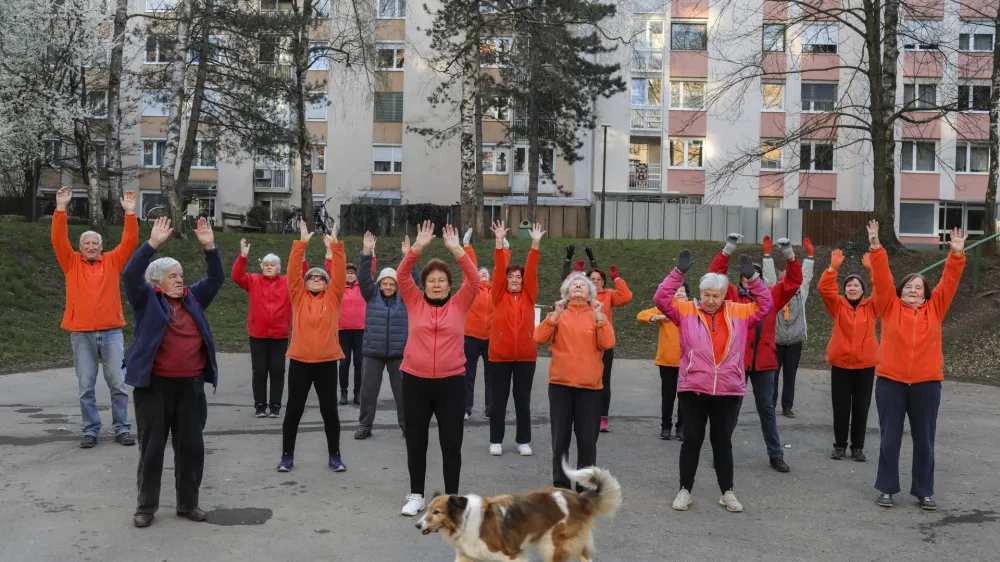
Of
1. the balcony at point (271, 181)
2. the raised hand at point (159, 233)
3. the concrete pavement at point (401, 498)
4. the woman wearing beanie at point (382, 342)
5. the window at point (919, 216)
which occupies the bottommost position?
the concrete pavement at point (401, 498)

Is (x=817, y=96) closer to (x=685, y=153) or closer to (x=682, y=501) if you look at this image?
(x=685, y=153)

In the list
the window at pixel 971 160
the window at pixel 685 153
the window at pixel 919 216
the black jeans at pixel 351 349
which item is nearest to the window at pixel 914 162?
the window at pixel 971 160

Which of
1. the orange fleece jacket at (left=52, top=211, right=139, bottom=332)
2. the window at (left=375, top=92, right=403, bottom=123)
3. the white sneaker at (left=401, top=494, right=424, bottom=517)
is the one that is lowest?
the white sneaker at (left=401, top=494, right=424, bottom=517)

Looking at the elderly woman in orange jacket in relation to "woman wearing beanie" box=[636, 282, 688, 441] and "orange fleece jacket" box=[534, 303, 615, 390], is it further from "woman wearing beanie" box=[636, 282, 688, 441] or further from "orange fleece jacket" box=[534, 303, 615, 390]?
"woman wearing beanie" box=[636, 282, 688, 441]

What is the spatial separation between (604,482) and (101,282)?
5.49 meters

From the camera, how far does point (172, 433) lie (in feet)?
Answer: 19.9

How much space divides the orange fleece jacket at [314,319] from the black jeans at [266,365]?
9.15ft

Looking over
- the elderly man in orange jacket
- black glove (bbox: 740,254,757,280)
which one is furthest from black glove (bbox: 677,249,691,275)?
the elderly man in orange jacket

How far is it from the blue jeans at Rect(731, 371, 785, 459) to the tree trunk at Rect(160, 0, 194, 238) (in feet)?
59.8

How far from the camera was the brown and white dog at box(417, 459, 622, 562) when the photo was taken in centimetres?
483

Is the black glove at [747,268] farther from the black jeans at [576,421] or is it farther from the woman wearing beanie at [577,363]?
the black jeans at [576,421]

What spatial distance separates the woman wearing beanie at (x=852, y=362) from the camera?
8211mm

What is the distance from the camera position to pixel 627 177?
4203cm

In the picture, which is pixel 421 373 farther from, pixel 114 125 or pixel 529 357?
pixel 114 125
